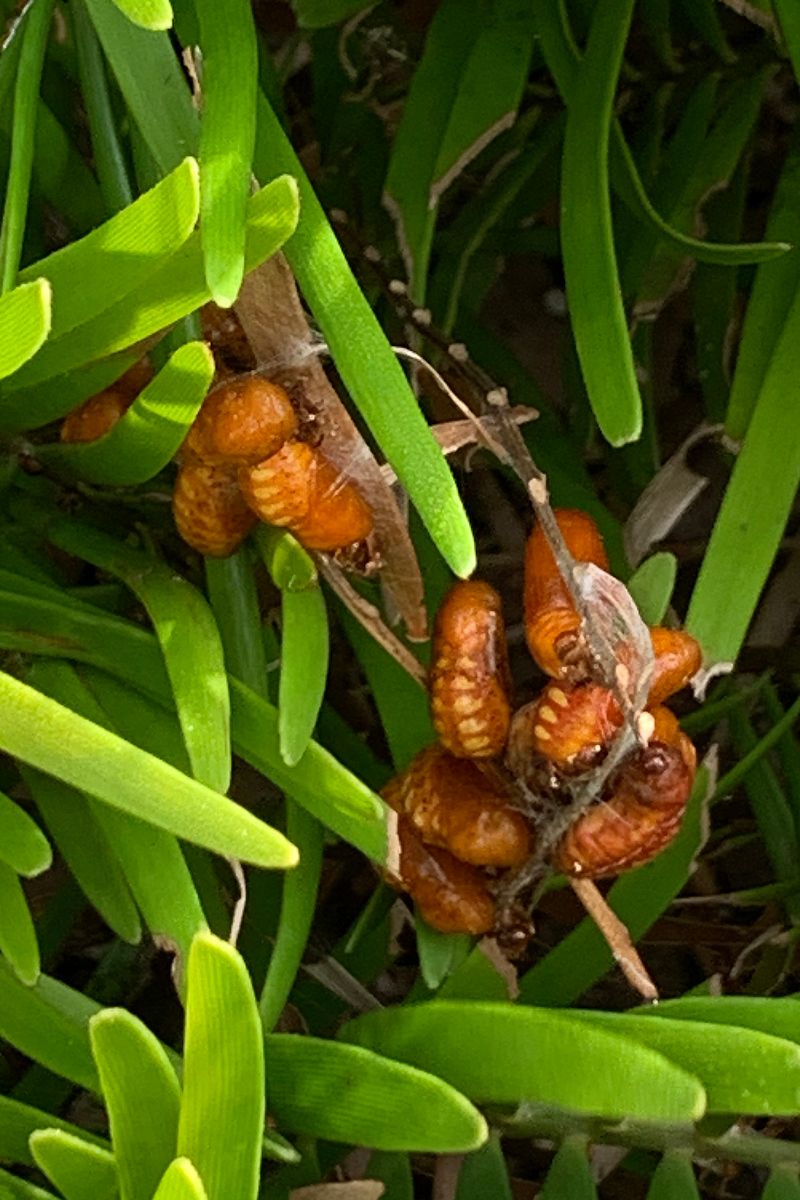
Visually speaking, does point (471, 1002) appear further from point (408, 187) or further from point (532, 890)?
point (408, 187)

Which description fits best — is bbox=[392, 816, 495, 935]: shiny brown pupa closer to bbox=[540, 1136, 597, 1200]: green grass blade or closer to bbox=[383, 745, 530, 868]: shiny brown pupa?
bbox=[383, 745, 530, 868]: shiny brown pupa

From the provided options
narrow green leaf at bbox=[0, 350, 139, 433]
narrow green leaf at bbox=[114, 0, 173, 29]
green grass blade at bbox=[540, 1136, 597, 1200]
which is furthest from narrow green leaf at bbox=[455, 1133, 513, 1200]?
narrow green leaf at bbox=[114, 0, 173, 29]

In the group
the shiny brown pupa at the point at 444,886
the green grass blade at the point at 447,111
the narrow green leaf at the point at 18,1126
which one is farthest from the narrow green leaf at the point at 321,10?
the narrow green leaf at the point at 18,1126

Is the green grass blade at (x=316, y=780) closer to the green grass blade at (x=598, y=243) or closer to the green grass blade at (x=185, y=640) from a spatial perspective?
the green grass blade at (x=185, y=640)

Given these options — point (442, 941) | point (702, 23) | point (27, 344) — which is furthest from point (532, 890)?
point (702, 23)

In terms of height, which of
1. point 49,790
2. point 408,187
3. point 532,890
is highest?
point 408,187
